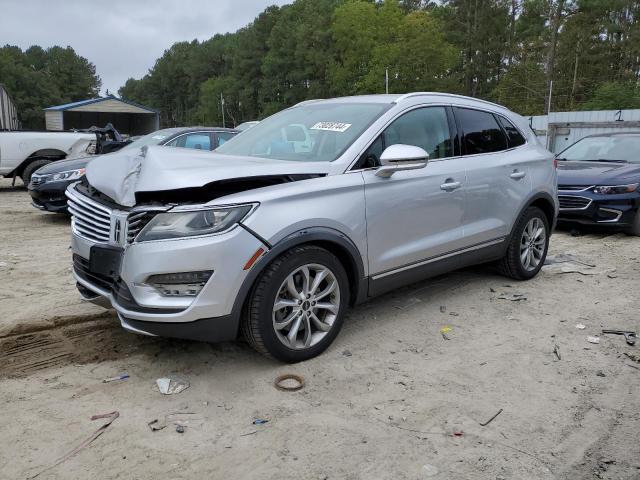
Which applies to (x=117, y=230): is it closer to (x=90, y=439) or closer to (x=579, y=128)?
(x=90, y=439)

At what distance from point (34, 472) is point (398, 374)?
2113 mm

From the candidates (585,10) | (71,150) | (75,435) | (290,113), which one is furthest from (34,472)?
(585,10)

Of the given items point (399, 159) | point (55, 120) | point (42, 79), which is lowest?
point (399, 159)

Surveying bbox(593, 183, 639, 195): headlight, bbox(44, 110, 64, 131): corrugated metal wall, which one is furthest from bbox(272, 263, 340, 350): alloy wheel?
bbox(44, 110, 64, 131): corrugated metal wall

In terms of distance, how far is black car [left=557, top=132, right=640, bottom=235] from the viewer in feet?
25.4

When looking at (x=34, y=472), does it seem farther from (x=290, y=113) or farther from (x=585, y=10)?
(x=585, y=10)

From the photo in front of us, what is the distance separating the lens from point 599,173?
8.06 meters

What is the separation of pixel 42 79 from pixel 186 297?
107m

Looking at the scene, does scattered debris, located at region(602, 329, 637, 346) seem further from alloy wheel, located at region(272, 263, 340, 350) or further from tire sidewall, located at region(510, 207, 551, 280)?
alloy wheel, located at region(272, 263, 340, 350)

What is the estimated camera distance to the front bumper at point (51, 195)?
336 inches

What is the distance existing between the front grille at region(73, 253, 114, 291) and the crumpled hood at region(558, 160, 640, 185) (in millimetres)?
6883

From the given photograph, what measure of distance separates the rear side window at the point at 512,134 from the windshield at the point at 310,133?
1736mm

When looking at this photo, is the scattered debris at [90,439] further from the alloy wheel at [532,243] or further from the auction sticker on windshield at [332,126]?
the alloy wheel at [532,243]

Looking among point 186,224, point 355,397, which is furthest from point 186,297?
point 355,397
